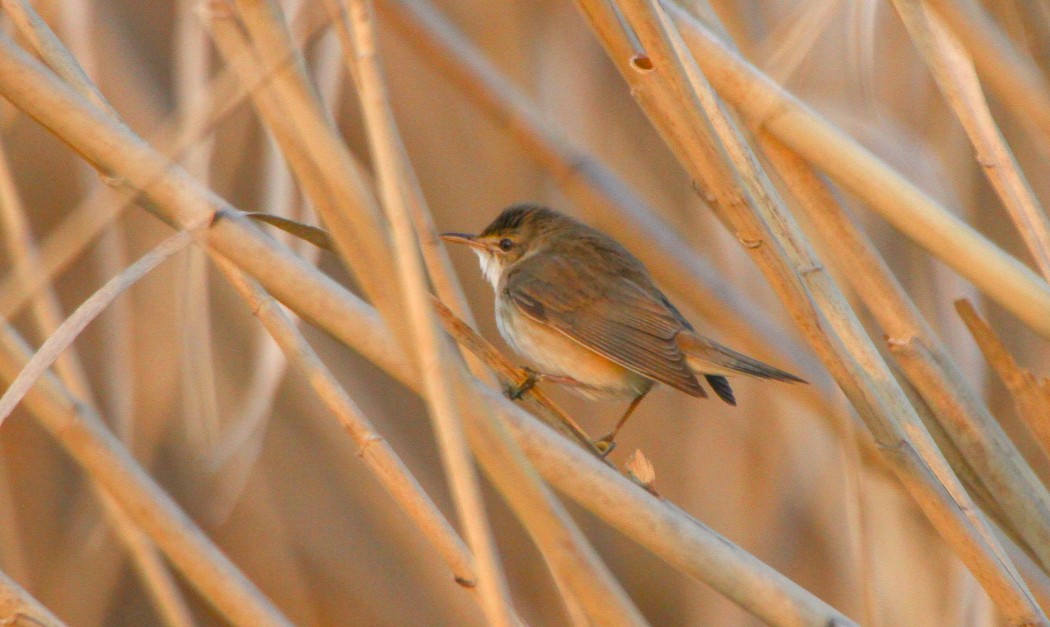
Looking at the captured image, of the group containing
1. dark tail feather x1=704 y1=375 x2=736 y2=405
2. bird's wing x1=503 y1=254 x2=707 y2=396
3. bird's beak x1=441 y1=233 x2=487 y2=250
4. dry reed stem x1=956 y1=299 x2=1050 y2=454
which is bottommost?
dry reed stem x1=956 y1=299 x2=1050 y2=454

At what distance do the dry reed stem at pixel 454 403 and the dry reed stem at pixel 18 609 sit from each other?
777 mm

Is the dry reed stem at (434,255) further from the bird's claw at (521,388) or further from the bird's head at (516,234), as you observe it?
the bird's head at (516,234)

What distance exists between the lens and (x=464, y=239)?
2.82 metres

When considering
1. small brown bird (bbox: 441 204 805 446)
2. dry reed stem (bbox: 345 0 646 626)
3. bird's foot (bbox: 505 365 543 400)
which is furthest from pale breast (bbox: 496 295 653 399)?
dry reed stem (bbox: 345 0 646 626)

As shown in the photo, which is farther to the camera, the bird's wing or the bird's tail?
the bird's wing

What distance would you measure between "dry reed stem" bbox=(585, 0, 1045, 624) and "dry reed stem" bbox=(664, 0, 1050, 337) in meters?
0.21

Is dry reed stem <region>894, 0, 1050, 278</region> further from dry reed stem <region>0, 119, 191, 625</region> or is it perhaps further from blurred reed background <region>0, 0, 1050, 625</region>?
dry reed stem <region>0, 119, 191, 625</region>

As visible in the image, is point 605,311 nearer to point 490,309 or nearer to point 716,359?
point 716,359

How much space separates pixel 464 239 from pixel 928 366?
140 cm

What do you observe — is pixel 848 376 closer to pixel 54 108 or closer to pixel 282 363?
pixel 54 108

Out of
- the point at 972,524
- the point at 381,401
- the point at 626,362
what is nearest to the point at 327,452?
the point at 381,401

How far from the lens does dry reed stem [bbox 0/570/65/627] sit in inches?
55.7

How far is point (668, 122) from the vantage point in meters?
1.45

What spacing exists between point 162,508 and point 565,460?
2.72 ft
